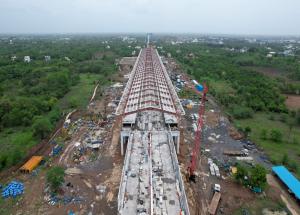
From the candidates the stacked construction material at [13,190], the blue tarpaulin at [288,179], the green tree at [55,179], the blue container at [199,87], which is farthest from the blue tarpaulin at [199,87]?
the stacked construction material at [13,190]

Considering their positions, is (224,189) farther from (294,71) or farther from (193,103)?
(294,71)

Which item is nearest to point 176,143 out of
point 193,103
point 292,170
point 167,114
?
point 167,114

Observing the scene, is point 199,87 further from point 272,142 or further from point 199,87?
point 272,142

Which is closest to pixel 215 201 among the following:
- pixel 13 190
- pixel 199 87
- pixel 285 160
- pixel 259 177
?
pixel 259 177

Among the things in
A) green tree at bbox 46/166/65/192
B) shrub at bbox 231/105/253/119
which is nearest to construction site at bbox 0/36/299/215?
green tree at bbox 46/166/65/192

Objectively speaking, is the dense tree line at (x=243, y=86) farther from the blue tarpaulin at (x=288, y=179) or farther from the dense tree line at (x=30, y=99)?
the dense tree line at (x=30, y=99)
